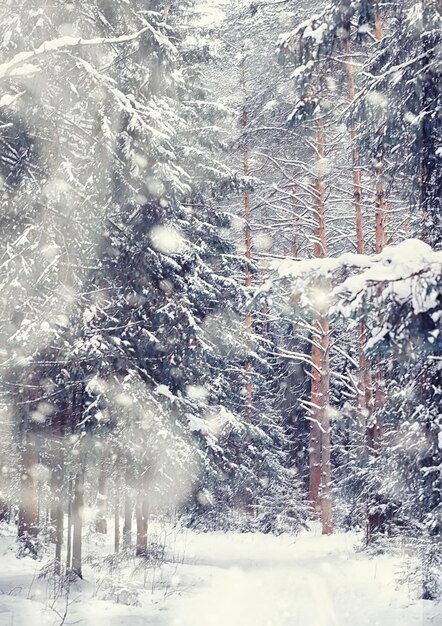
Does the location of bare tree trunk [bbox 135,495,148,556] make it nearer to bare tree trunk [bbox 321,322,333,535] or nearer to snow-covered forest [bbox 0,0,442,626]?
snow-covered forest [bbox 0,0,442,626]

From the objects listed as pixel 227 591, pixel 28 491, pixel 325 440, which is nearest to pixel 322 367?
pixel 325 440

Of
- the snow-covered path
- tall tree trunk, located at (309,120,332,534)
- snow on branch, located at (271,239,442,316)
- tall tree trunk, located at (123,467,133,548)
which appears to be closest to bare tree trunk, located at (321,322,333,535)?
tall tree trunk, located at (309,120,332,534)

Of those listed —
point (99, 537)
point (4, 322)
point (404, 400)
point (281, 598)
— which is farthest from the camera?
point (99, 537)

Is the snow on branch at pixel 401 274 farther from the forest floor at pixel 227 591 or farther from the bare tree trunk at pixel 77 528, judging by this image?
the bare tree trunk at pixel 77 528

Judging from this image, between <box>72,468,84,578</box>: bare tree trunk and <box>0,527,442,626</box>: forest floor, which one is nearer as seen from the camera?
<box>0,527,442,626</box>: forest floor

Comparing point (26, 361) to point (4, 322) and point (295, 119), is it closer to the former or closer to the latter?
point (4, 322)

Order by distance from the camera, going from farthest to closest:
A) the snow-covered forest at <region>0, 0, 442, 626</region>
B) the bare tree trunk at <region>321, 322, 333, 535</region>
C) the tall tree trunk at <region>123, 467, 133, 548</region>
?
1. the bare tree trunk at <region>321, 322, 333, 535</region>
2. the tall tree trunk at <region>123, 467, 133, 548</region>
3. the snow-covered forest at <region>0, 0, 442, 626</region>

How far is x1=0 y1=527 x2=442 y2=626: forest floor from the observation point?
748 cm

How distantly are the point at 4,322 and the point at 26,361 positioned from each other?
3.94 feet

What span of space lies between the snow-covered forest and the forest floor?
0.07 metres

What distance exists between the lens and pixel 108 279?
10398 mm

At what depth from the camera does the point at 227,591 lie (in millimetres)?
9844

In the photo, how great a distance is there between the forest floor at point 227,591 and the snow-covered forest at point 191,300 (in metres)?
0.07

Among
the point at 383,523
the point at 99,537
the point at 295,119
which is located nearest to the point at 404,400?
the point at 295,119
